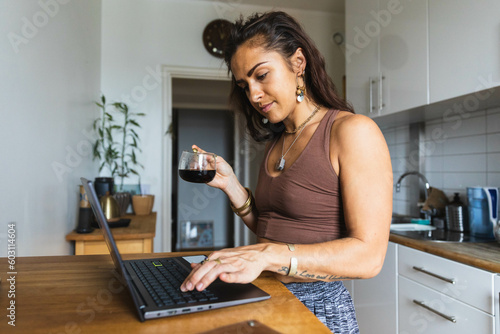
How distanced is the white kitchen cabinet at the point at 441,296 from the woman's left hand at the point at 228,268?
110 cm

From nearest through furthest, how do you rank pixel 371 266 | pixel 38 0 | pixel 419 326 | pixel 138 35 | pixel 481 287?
pixel 371 266
pixel 481 287
pixel 38 0
pixel 419 326
pixel 138 35

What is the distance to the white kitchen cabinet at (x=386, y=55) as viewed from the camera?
6.69ft

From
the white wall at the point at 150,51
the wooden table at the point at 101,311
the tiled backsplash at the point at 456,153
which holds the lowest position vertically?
the wooden table at the point at 101,311

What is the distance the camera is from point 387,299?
2.00 meters

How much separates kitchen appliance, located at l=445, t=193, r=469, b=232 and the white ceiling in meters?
2.17

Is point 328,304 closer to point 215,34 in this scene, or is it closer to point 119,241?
point 119,241

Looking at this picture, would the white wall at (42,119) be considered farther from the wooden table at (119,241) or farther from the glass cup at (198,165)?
the glass cup at (198,165)

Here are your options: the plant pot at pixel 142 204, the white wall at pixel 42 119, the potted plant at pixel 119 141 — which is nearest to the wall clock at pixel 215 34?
the potted plant at pixel 119 141

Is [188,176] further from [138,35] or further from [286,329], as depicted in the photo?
[138,35]

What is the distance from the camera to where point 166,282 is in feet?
2.31

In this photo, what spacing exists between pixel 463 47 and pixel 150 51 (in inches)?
94.9

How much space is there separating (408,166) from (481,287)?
1.40 meters

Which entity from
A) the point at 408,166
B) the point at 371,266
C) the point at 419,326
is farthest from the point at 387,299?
the point at 371,266

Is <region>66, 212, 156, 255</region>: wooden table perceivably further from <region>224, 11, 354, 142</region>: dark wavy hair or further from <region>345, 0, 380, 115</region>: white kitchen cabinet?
<region>345, 0, 380, 115</region>: white kitchen cabinet
